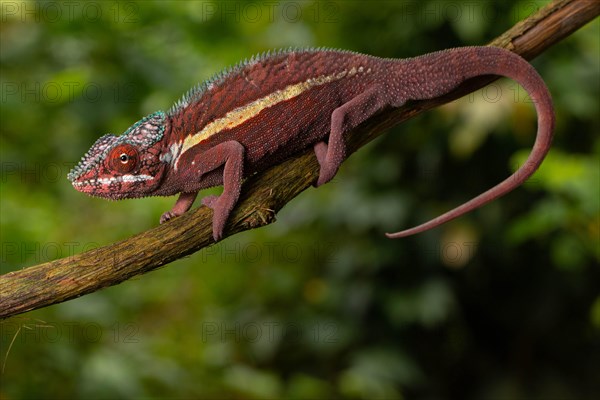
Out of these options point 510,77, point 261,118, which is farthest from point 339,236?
point 510,77

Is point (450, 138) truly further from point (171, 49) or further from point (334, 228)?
point (171, 49)

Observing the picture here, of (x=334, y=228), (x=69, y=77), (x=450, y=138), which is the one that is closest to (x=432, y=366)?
(x=334, y=228)

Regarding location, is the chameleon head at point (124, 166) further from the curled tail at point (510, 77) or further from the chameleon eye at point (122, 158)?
the curled tail at point (510, 77)

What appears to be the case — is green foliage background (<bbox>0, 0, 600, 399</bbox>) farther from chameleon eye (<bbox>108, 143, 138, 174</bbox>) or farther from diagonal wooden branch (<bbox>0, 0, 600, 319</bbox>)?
chameleon eye (<bbox>108, 143, 138, 174</bbox>)

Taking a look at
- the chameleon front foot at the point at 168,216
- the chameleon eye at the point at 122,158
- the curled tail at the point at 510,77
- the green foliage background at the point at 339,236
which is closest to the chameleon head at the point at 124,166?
the chameleon eye at the point at 122,158

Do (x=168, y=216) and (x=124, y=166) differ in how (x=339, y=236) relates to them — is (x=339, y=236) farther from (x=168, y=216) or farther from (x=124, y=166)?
(x=124, y=166)

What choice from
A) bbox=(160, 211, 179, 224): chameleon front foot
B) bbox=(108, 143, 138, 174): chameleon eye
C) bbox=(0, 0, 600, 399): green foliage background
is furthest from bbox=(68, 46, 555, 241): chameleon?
bbox=(0, 0, 600, 399): green foliage background
